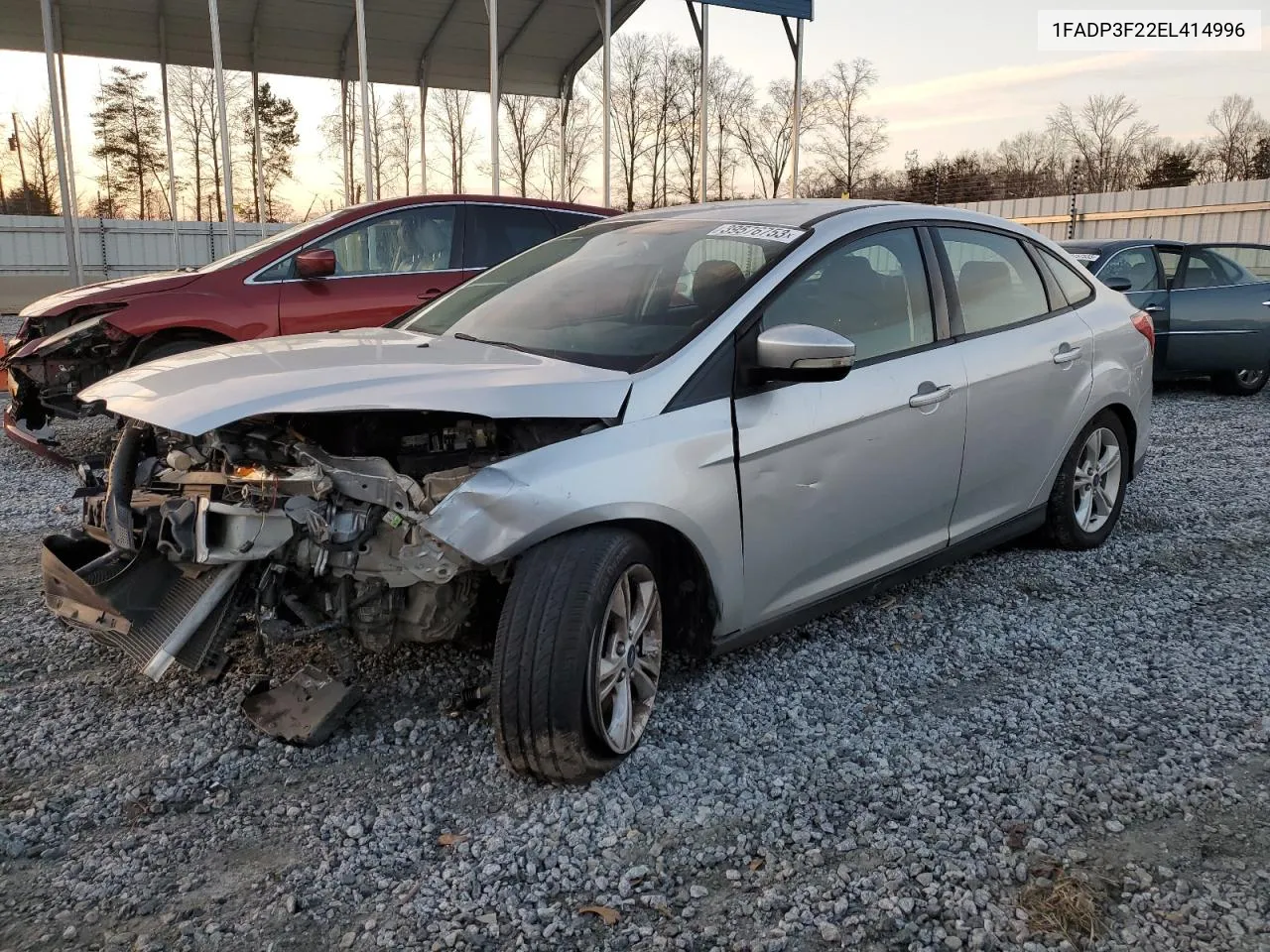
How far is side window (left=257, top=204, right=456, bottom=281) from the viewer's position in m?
7.03

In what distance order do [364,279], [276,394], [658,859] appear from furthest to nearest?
[364,279], [276,394], [658,859]

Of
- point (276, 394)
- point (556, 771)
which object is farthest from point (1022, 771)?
point (276, 394)

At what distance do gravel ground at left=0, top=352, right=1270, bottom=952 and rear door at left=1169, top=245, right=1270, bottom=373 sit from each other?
250 inches

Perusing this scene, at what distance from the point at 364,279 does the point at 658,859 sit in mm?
5546

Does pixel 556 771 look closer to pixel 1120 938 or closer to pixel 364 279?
pixel 1120 938

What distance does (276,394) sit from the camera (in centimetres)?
259

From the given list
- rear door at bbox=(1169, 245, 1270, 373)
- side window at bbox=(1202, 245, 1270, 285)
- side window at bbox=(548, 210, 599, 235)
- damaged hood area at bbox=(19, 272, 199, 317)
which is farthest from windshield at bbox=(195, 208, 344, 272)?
side window at bbox=(1202, 245, 1270, 285)

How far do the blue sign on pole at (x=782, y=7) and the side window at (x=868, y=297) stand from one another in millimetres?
12575

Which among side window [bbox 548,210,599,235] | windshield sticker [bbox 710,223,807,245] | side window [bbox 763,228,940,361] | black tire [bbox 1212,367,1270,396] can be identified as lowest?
black tire [bbox 1212,367,1270,396]

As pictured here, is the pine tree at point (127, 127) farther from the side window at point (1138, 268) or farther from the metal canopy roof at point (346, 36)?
the side window at point (1138, 268)

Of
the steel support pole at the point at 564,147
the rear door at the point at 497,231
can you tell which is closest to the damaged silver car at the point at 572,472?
the rear door at the point at 497,231

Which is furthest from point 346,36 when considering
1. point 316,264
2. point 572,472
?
point 572,472

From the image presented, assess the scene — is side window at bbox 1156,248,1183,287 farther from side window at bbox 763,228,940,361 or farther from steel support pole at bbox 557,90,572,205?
steel support pole at bbox 557,90,572,205

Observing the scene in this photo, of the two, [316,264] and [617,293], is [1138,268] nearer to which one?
[316,264]
